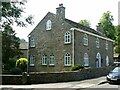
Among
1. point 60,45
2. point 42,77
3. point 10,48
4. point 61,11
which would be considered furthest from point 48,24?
point 42,77

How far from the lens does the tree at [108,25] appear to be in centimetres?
6431

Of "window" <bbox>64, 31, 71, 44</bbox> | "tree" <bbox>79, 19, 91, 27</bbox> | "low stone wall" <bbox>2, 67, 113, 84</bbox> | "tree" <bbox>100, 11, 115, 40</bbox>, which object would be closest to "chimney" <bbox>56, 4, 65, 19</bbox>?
"window" <bbox>64, 31, 71, 44</bbox>

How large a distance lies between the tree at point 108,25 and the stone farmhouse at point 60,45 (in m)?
22.9

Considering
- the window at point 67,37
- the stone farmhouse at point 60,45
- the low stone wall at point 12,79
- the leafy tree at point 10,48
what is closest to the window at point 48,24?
the stone farmhouse at point 60,45

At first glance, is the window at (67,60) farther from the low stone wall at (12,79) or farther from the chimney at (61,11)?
the low stone wall at (12,79)

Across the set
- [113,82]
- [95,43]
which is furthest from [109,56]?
[113,82]

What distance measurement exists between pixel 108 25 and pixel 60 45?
32.3 meters

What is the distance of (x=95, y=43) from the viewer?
131ft

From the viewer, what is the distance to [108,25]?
214ft

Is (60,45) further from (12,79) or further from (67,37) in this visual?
(12,79)

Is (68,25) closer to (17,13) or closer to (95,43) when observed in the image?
(95,43)

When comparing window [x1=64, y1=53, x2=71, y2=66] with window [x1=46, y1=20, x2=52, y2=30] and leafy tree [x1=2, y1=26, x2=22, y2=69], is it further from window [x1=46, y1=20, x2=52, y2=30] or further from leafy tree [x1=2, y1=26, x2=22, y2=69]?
leafy tree [x1=2, y1=26, x2=22, y2=69]

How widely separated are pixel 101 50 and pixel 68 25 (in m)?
10.1

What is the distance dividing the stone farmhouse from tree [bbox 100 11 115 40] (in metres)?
22.9
